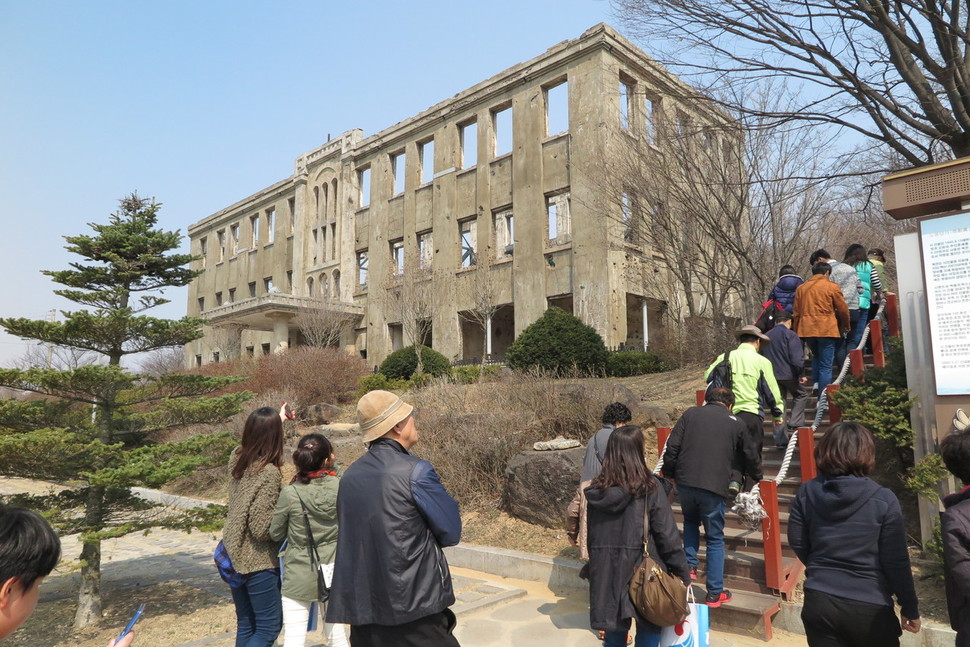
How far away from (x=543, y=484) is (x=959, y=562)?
594 centimetres

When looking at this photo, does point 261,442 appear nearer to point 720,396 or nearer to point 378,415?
point 378,415

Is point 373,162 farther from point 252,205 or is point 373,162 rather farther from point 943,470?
point 943,470

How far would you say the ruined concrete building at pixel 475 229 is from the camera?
22.3 metres

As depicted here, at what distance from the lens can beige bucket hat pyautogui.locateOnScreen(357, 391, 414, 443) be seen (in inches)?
122

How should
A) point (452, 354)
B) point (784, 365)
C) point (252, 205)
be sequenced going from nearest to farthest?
point (784, 365), point (452, 354), point (252, 205)

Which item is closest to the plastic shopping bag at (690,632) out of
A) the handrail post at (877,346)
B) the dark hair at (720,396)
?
the dark hair at (720,396)

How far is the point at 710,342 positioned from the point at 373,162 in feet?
72.4

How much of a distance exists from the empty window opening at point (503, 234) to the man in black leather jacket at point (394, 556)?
23.4m

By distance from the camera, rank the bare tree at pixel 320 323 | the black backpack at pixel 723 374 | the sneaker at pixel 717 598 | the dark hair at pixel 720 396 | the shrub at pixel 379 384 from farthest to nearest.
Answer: the bare tree at pixel 320 323 < the shrub at pixel 379 384 < the black backpack at pixel 723 374 < the dark hair at pixel 720 396 < the sneaker at pixel 717 598

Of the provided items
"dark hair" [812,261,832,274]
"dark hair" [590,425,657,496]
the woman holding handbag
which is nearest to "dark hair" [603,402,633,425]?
"dark hair" [590,425,657,496]

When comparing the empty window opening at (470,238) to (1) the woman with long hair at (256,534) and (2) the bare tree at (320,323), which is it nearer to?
(2) the bare tree at (320,323)

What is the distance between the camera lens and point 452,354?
88.6 ft

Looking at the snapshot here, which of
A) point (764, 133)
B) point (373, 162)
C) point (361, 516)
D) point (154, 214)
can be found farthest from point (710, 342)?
point (373, 162)

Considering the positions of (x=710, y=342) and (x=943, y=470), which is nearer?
(x=943, y=470)
